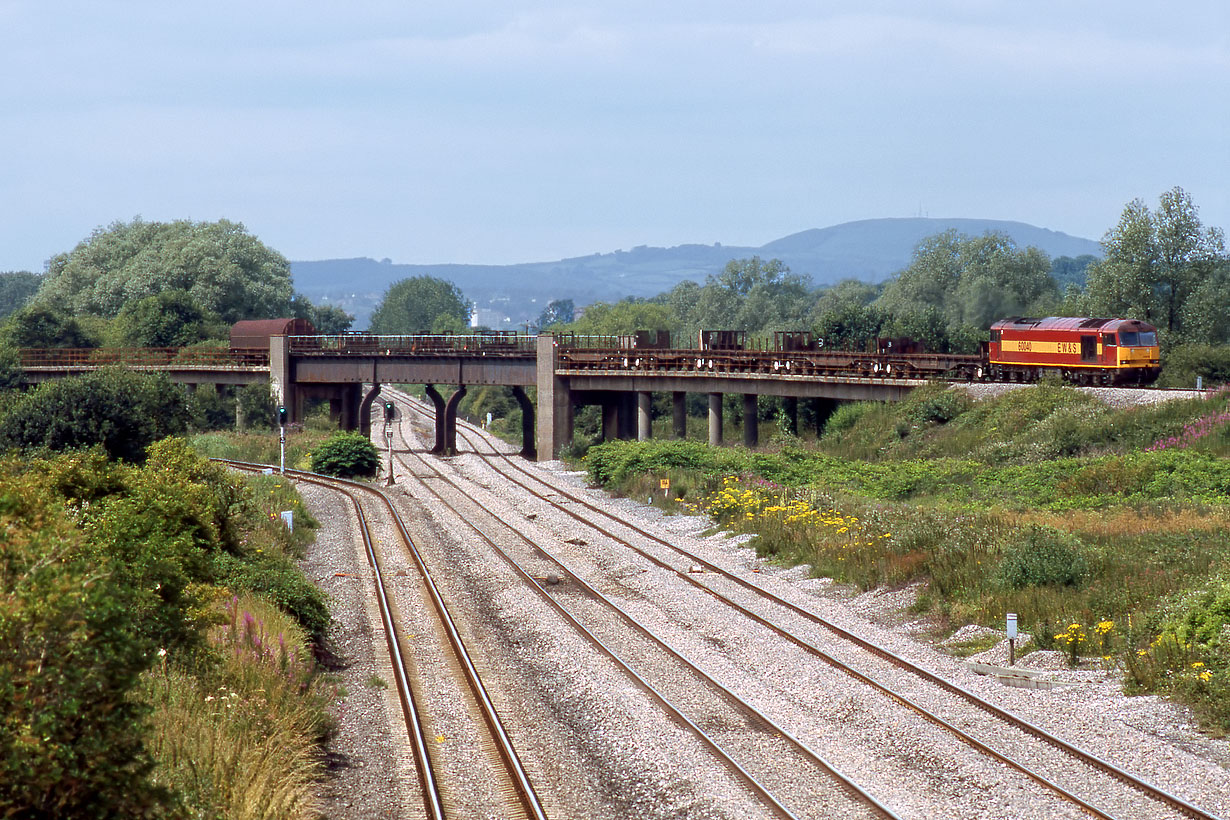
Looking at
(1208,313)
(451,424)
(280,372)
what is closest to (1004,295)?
(1208,313)

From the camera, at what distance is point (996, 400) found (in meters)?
50.3

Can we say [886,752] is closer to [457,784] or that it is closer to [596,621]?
[457,784]

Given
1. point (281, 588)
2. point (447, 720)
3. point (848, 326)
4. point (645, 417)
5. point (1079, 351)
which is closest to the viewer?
point (447, 720)

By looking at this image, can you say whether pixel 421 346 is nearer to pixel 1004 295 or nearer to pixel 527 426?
pixel 527 426

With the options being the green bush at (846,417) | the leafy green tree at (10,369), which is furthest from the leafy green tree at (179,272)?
the green bush at (846,417)

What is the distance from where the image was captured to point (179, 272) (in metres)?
103

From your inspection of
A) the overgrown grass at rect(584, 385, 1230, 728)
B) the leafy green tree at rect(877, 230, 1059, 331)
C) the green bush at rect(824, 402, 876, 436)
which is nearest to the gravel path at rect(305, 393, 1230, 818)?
the overgrown grass at rect(584, 385, 1230, 728)

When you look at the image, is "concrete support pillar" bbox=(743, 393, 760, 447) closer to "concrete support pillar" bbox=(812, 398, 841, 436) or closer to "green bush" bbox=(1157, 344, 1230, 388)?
"concrete support pillar" bbox=(812, 398, 841, 436)

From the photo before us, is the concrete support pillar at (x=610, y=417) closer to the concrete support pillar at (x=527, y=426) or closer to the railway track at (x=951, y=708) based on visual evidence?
the concrete support pillar at (x=527, y=426)

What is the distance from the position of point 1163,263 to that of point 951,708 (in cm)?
6009

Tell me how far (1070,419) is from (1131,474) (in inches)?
394

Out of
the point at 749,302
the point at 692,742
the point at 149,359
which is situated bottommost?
the point at 692,742

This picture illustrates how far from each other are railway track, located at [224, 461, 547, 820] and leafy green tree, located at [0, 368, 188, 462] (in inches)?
819

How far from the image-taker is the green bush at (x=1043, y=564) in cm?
2144
